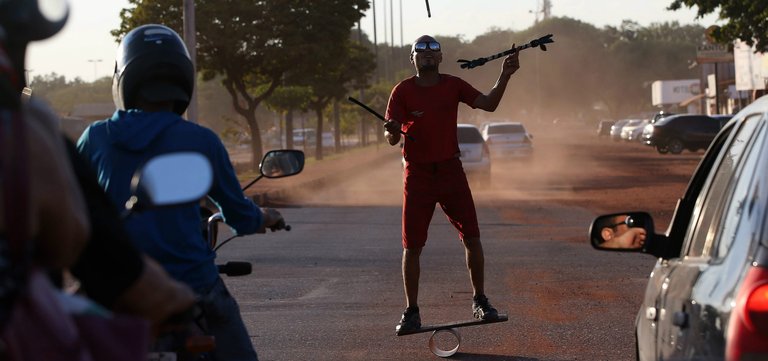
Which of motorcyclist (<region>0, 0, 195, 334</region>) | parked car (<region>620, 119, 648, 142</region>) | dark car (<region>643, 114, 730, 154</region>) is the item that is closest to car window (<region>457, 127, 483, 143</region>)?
dark car (<region>643, 114, 730, 154</region>)

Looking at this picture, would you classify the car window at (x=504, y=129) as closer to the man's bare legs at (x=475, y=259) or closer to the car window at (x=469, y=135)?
the car window at (x=469, y=135)

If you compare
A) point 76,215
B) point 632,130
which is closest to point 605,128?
point 632,130

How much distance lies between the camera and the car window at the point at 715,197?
4.29 meters

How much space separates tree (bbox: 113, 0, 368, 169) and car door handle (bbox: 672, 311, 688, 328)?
38116 millimetres

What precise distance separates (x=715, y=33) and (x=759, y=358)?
34957mm

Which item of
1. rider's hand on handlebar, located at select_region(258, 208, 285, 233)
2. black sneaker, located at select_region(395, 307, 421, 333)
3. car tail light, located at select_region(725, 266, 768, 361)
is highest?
rider's hand on handlebar, located at select_region(258, 208, 285, 233)

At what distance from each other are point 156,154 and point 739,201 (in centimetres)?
172

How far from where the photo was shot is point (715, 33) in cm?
3725

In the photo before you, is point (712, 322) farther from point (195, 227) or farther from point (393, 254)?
point (393, 254)

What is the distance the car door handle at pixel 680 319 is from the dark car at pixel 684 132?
50.3m

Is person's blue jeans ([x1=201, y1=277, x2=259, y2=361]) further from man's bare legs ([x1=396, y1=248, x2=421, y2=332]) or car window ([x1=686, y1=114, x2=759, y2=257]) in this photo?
man's bare legs ([x1=396, y1=248, x2=421, y2=332])

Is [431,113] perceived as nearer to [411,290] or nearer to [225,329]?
[411,290]

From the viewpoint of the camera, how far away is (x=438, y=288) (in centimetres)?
1217

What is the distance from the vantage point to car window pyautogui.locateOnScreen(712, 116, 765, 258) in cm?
380
